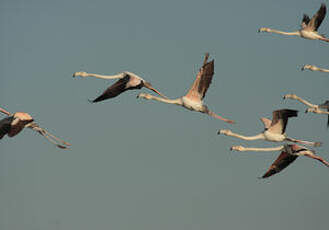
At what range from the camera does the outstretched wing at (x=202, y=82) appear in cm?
3638

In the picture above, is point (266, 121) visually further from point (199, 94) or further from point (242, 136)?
point (199, 94)

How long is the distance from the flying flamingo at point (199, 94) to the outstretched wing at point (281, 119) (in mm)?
2385

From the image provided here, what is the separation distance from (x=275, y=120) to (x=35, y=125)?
10755mm

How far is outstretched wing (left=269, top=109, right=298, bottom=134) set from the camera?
38969 millimetres

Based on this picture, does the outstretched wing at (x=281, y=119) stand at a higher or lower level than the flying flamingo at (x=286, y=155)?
higher

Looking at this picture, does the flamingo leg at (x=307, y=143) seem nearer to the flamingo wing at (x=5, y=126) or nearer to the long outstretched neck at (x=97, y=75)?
the long outstretched neck at (x=97, y=75)

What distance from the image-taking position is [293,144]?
136ft

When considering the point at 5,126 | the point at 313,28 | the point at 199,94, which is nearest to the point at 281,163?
the point at 199,94

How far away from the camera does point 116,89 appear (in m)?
39.4

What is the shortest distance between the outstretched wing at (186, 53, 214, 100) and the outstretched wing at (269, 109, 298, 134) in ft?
12.7

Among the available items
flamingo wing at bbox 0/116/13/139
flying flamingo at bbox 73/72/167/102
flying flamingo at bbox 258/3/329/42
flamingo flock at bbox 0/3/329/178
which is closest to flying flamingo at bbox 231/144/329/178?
flamingo flock at bbox 0/3/329/178

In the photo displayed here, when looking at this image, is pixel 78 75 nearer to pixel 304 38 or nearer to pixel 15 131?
pixel 15 131

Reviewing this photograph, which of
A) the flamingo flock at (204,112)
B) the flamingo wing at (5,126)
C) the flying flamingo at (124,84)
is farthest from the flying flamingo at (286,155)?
the flamingo wing at (5,126)

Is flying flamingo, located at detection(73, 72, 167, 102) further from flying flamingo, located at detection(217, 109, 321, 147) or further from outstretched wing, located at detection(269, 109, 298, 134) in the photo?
outstretched wing, located at detection(269, 109, 298, 134)
